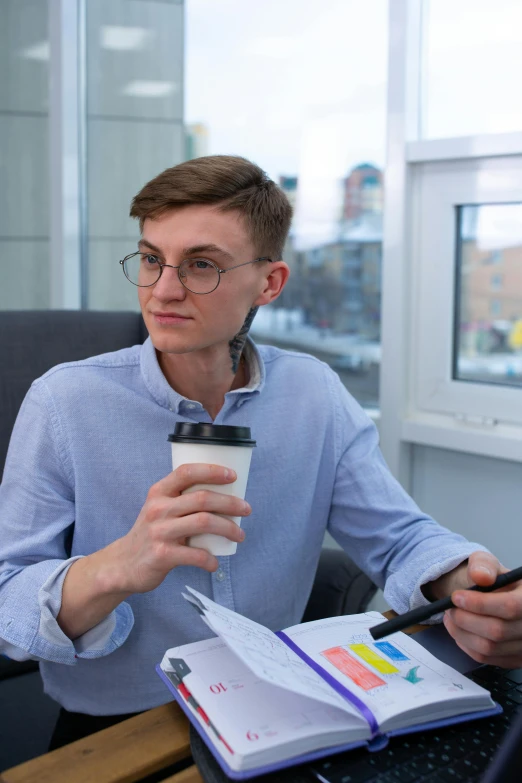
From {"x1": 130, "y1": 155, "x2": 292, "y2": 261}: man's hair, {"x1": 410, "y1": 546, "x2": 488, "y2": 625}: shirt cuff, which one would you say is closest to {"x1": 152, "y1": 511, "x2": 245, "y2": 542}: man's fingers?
{"x1": 410, "y1": 546, "x2": 488, "y2": 625}: shirt cuff

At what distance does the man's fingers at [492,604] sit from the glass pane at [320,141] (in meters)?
1.18

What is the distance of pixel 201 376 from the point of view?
1261 millimetres

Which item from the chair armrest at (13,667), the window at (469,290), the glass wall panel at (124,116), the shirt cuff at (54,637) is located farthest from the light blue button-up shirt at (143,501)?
the glass wall panel at (124,116)

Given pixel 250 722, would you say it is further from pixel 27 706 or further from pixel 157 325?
pixel 27 706

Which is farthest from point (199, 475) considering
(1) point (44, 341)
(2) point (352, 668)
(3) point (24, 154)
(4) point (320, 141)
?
(3) point (24, 154)

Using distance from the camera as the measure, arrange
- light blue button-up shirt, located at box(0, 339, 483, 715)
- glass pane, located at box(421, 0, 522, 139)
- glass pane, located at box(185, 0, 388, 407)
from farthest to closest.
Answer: glass pane, located at box(185, 0, 388, 407) < glass pane, located at box(421, 0, 522, 139) < light blue button-up shirt, located at box(0, 339, 483, 715)

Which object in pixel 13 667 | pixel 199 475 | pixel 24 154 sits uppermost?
pixel 24 154

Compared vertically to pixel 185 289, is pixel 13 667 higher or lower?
lower

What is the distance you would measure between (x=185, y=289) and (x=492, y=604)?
586mm

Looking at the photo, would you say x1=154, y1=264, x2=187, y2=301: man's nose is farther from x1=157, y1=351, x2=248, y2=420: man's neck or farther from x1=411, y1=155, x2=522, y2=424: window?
x1=411, y1=155, x2=522, y2=424: window

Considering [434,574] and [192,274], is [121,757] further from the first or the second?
[192,274]

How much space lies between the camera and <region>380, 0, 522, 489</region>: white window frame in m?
1.71

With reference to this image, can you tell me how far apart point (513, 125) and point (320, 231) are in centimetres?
58

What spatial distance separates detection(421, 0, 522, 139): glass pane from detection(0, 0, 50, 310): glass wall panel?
146 cm
